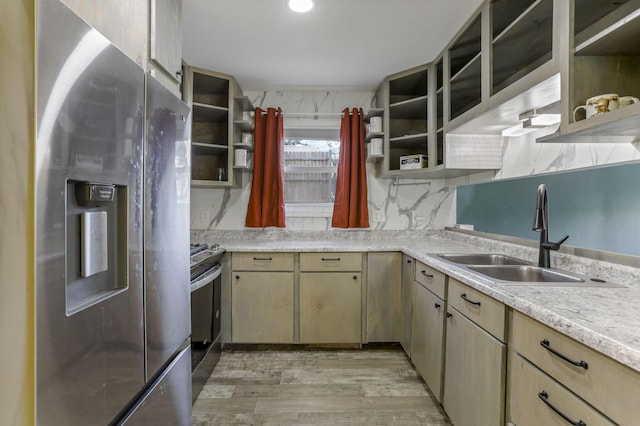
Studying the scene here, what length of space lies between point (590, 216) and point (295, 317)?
2.04 m

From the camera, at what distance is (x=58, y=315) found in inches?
25.6

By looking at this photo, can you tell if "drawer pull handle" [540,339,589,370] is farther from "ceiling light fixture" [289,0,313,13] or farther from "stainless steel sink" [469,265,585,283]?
"ceiling light fixture" [289,0,313,13]

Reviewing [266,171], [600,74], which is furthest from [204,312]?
[600,74]

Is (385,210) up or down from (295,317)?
up

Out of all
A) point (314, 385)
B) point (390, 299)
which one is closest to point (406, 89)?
point (390, 299)

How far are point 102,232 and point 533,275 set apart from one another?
1.96 metres

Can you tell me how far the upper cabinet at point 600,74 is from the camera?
110cm

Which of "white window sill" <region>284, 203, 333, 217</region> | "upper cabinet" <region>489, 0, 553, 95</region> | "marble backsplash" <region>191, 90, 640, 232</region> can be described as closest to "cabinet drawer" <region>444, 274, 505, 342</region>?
"upper cabinet" <region>489, 0, 553, 95</region>

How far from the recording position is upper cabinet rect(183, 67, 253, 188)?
2.72m

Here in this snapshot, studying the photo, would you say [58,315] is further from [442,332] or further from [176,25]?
[442,332]

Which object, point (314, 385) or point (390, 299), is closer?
point (314, 385)

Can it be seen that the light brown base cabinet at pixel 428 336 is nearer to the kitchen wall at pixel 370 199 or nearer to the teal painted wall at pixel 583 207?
the teal painted wall at pixel 583 207

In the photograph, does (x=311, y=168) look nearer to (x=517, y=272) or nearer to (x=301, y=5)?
(x=301, y=5)

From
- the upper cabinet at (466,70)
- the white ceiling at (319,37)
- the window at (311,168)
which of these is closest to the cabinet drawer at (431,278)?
the upper cabinet at (466,70)
